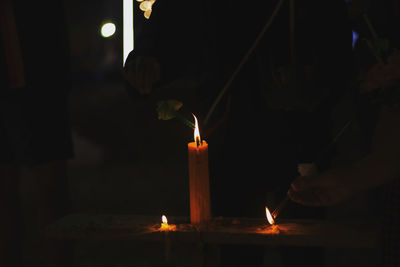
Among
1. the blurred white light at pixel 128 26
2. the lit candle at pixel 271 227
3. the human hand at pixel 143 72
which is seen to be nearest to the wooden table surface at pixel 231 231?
the lit candle at pixel 271 227

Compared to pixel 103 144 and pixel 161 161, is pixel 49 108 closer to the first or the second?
pixel 161 161

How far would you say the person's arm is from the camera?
3.62ft

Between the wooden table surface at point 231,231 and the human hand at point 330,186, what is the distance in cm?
12

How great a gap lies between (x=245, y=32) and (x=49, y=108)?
3.54 ft

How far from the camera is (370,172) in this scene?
110 cm

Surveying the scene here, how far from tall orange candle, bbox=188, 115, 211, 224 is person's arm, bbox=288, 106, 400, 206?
30 centimetres

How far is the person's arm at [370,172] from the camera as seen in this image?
3.62ft

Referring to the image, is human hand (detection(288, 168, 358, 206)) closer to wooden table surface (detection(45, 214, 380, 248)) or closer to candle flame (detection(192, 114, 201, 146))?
wooden table surface (detection(45, 214, 380, 248))

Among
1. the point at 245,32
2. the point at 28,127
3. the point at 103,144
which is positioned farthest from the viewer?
the point at 103,144

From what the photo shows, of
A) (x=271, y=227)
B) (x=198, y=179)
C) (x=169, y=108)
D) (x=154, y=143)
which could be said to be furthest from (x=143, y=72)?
(x=154, y=143)

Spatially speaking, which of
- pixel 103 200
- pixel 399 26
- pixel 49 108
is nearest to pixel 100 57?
pixel 103 200

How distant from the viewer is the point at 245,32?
1503 millimetres

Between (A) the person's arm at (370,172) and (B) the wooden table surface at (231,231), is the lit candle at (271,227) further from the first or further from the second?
(A) the person's arm at (370,172)

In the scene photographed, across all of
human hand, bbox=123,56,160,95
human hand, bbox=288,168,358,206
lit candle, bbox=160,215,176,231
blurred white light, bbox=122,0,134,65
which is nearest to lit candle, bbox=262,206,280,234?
human hand, bbox=288,168,358,206
